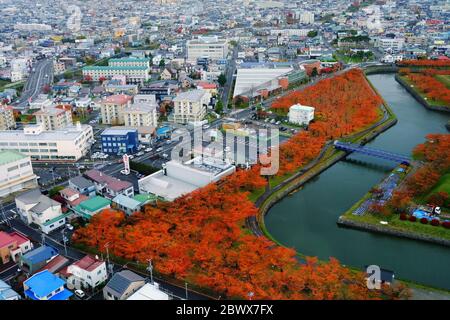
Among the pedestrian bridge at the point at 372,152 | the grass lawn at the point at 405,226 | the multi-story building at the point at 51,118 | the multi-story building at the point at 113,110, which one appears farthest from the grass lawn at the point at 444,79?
the multi-story building at the point at 51,118

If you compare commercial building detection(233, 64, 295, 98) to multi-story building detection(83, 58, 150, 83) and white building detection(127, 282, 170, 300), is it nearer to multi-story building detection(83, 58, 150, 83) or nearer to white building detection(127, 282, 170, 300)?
multi-story building detection(83, 58, 150, 83)

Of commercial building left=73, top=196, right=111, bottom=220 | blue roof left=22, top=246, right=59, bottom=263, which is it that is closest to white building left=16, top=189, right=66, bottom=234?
commercial building left=73, top=196, right=111, bottom=220

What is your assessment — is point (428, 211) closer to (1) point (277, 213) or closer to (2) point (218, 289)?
(1) point (277, 213)

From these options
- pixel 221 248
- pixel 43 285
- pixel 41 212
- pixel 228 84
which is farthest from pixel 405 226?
pixel 228 84

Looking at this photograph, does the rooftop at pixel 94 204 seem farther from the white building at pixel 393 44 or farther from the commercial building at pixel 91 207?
the white building at pixel 393 44

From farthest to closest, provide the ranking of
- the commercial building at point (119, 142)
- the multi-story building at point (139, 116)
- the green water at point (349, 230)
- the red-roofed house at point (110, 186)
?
→ the multi-story building at point (139, 116) → the commercial building at point (119, 142) → the red-roofed house at point (110, 186) → the green water at point (349, 230)

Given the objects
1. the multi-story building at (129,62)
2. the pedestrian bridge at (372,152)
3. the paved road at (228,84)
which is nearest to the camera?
the pedestrian bridge at (372,152)

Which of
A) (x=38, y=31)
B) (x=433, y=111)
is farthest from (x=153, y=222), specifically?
(x=38, y=31)

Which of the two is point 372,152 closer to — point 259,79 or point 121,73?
point 259,79
